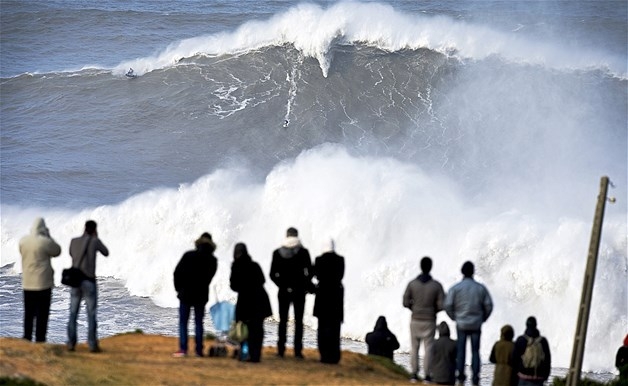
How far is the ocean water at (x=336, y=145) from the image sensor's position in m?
25.9

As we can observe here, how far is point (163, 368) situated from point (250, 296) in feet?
3.80

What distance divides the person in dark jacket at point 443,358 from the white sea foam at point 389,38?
2617 centimetres

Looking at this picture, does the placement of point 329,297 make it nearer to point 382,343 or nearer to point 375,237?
point 382,343

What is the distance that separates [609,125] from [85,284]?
85.0ft

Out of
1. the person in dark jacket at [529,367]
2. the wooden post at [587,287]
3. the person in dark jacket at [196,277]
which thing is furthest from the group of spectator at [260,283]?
the wooden post at [587,287]

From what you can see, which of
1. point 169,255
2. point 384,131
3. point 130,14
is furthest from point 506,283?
point 130,14

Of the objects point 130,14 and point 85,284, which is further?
point 130,14

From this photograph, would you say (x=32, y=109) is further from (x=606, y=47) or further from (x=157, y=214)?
(x=606, y=47)

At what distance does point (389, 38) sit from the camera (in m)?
41.9

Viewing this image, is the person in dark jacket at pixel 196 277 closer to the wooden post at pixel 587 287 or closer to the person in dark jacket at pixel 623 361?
the wooden post at pixel 587 287

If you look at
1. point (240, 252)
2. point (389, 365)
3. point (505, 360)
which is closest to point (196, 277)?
point (240, 252)

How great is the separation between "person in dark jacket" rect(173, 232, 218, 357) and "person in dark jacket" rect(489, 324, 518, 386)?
10.0 ft

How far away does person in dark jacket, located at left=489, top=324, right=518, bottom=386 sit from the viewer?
14852 mm

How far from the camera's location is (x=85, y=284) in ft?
49.8
